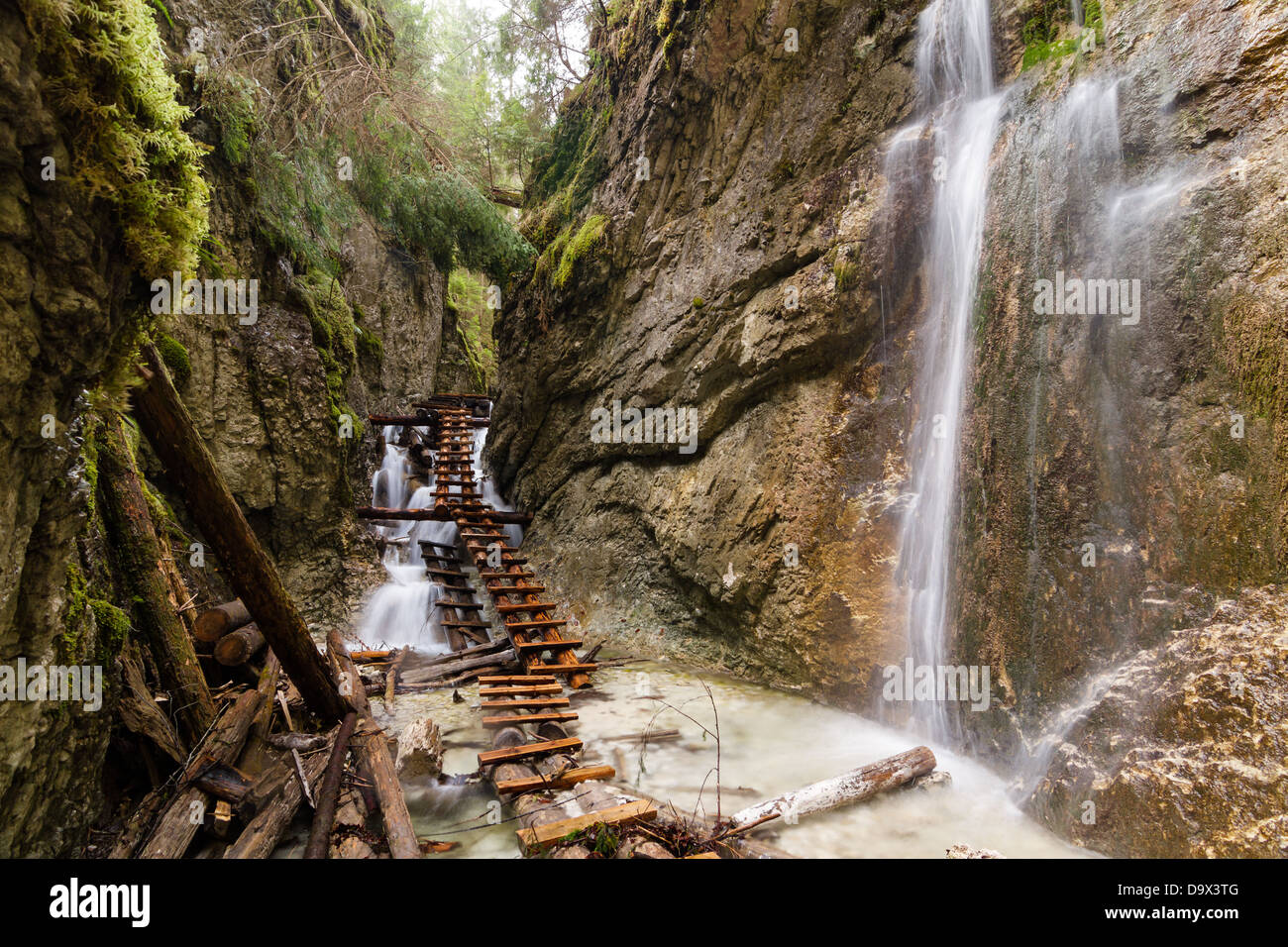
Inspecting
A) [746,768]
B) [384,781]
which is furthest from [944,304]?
[384,781]

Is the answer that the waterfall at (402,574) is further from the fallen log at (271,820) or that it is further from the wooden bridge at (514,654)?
the fallen log at (271,820)

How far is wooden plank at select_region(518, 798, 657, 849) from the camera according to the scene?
340cm

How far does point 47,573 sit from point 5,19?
2.18m

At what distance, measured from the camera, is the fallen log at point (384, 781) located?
3.41 m

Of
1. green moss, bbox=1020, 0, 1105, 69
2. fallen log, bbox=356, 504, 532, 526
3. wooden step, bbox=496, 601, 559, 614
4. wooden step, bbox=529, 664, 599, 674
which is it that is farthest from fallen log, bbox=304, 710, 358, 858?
green moss, bbox=1020, 0, 1105, 69

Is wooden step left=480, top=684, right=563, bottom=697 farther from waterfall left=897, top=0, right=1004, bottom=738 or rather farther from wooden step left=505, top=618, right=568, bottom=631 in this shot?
waterfall left=897, top=0, right=1004, bottom=738

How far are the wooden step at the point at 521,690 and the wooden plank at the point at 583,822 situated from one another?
2532mm

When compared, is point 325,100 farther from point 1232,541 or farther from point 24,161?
point 1232,541

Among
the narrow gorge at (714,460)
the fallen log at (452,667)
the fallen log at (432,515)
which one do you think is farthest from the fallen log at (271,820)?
the fallen log at (432,515)

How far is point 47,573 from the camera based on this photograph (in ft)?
8.87

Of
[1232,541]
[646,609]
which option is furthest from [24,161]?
[646,609]

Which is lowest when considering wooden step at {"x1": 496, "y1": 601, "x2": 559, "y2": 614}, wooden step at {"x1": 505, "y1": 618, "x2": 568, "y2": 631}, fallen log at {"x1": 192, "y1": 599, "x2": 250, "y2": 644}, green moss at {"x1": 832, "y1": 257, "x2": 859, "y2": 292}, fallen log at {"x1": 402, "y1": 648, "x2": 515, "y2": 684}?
fallen log at {"x1": 402, "y1": 648, "x2": 515, "y2": 684}

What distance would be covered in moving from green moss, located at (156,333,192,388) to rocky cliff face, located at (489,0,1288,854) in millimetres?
5802

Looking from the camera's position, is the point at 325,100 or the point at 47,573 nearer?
the point at 47,573
